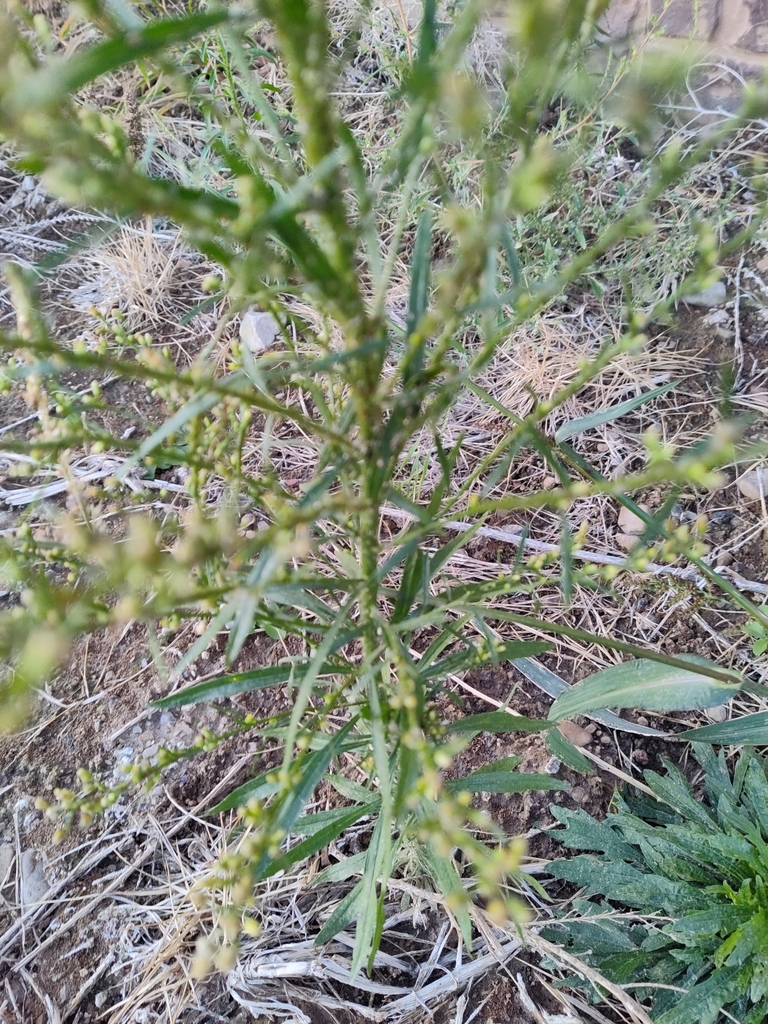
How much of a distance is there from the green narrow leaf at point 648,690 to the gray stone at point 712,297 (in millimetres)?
1166

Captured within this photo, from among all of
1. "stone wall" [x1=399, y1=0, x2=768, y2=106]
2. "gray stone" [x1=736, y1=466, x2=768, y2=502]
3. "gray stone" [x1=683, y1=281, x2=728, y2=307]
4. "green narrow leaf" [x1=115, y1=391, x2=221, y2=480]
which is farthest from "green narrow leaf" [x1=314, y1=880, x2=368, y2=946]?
"stone wall" [x1=399, y1=0, x2=768, y2=106]

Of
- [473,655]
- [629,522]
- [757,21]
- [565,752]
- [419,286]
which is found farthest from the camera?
[757,21]

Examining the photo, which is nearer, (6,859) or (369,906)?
(369,906)

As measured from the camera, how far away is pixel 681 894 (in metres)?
1.08

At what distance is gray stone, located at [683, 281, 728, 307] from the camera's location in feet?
5.86

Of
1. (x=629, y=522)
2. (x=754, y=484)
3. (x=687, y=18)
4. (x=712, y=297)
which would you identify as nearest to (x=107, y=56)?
(x=629, y=522)

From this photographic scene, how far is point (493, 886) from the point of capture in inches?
18.4

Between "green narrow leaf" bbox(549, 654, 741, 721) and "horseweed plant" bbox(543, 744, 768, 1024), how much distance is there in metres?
0.26

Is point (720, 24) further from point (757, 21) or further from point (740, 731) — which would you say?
point (740, 731)

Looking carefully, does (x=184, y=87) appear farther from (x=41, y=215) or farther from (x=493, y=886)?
(x=41, y=215)

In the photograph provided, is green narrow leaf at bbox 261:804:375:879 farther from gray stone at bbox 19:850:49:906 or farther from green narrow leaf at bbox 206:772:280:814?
gray stone at bbox 19:850:49:906

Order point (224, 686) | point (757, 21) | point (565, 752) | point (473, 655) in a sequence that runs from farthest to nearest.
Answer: point (757, 21) < point (565, 752) < point (473, 655) < point (224, 686)

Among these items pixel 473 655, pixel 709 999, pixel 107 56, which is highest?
pixel 107 56

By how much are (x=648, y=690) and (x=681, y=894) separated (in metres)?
0.37
